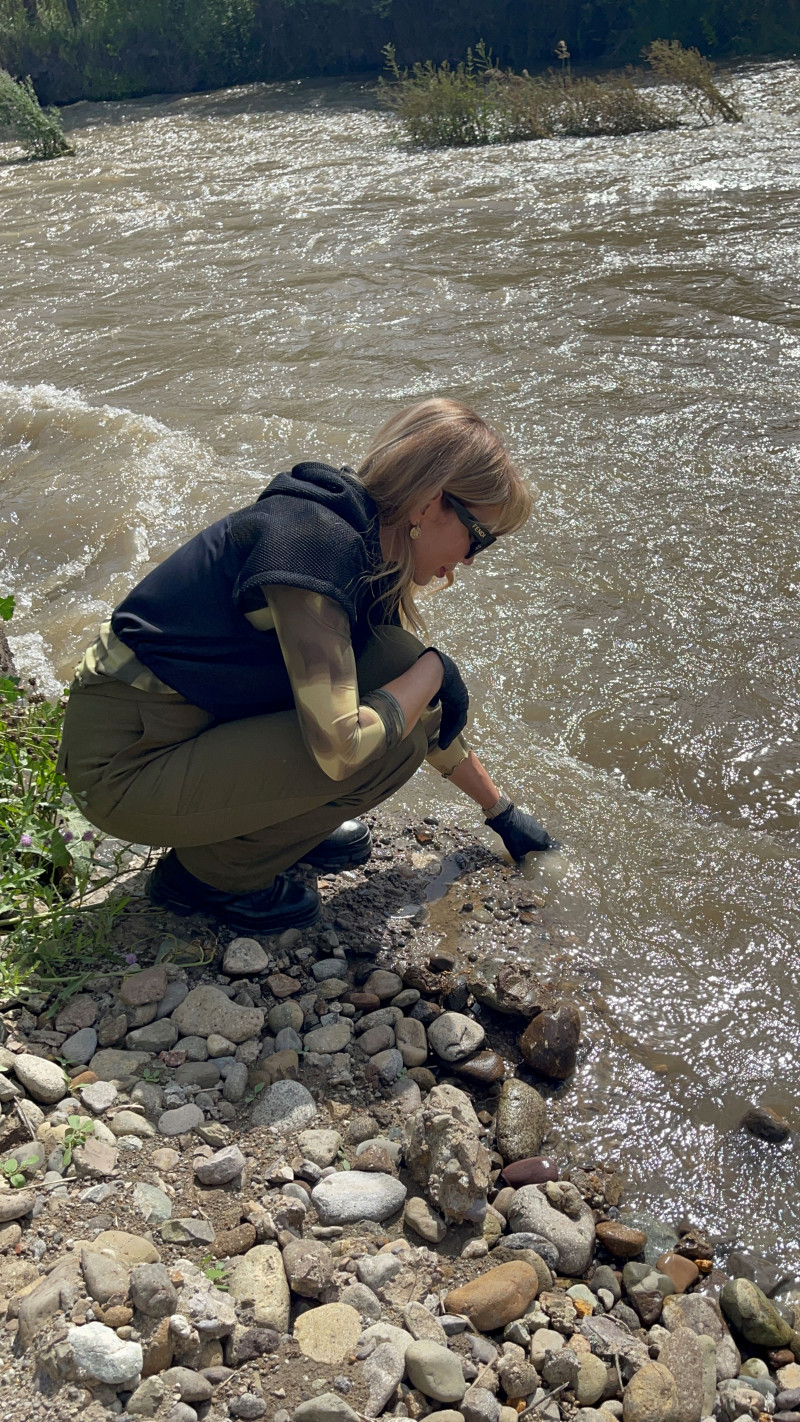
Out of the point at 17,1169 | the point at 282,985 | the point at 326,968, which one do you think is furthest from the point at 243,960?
the point at 17,1169

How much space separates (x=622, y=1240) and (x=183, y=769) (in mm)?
1322

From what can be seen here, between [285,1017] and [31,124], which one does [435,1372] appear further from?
[31,124]

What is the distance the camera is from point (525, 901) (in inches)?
119

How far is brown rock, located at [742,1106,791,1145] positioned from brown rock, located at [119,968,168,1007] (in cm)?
132

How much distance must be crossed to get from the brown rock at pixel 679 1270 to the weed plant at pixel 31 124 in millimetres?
15281

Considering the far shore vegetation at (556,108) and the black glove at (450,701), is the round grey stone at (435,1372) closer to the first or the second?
the black glove at (450,701)

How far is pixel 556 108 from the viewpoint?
1138 cm

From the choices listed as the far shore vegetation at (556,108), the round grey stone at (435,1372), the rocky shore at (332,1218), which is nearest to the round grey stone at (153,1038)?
the rocky shore at (332,1218)

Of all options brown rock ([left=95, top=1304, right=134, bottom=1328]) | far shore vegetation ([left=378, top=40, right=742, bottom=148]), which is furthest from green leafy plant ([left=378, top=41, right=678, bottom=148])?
brown rock ([left=95, top=1304, right=134, bottom=1328])

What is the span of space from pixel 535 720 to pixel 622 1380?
215 centimetres

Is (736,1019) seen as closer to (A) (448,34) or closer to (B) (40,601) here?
(B) (40,601)

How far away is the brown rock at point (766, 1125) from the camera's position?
241 cm

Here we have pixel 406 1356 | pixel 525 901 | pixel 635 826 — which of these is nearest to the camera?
pixel 406 1356

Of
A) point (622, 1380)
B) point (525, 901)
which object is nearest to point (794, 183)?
point (525, 901)
